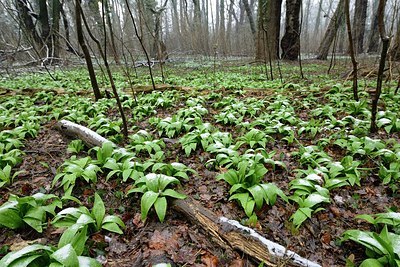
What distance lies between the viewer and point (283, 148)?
134 inches

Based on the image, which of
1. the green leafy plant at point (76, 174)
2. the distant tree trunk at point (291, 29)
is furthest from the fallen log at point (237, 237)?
the distant tree trunk at point (291, 29)

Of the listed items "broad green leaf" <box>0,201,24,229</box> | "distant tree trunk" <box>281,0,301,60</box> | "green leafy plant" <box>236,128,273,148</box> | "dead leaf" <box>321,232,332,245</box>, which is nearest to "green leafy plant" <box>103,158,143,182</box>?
"broad green leaf" <box>0,201,24,229</box>

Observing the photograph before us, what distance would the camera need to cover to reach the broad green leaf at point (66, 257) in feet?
4.57

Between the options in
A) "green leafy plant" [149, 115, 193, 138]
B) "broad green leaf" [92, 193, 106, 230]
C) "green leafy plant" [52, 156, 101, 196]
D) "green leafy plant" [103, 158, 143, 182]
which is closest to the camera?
"broad green leaf" [92, 193, 106, 230]

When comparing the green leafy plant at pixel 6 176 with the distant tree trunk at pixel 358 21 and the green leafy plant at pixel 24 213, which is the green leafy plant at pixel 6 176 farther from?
the distant tree trunk at pixel 358 21

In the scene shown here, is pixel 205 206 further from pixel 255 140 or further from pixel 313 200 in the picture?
pixel 255 140

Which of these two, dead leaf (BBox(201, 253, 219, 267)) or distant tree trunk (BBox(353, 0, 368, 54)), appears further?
distant tree trunk (BBox(353, 0, 368, 54))

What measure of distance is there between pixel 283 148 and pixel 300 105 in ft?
6.56

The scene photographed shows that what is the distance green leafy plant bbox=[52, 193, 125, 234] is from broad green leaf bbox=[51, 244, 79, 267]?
371mm

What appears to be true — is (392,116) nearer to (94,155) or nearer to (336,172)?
(336,172)

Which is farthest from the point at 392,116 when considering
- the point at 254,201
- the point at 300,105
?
the point at 254,201

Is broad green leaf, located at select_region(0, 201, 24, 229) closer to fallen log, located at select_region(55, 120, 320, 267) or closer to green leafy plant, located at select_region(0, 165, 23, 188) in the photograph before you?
green leafy plant, located at select_region(0, 165, 23, 188)

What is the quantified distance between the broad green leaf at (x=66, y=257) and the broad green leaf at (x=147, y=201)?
0.63 m

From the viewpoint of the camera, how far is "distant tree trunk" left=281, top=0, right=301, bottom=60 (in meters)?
11.7
